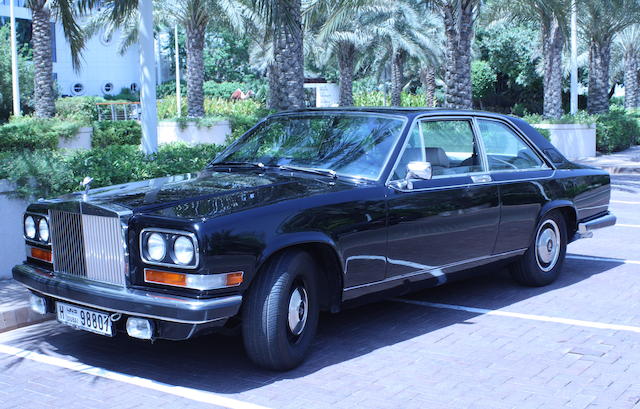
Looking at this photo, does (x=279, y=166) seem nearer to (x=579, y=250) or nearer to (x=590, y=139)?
(x=579, y=250)

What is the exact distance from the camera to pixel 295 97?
15.3 m

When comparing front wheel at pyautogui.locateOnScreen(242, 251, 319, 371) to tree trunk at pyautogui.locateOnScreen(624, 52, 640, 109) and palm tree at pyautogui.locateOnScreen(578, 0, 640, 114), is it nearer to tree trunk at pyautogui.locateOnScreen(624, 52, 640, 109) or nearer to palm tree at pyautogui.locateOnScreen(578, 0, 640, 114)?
palm tree at pyautogui.locateOnScreen(578, 0, 640, 114)

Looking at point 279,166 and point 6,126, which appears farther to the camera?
point 6,126

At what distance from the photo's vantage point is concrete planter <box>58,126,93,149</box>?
76.6ft

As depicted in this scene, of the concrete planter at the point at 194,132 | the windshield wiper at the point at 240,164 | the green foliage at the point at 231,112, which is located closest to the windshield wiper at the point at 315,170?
the windshield wiper at the point at 240,164

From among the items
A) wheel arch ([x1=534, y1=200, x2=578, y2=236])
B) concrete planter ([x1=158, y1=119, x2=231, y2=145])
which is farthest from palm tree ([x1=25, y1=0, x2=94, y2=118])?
wheel arch ([x1=534, y1=200, x2=578, y2=236])

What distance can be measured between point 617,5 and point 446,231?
68.9 feet

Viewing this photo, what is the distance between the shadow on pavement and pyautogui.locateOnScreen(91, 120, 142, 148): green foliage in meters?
21.4

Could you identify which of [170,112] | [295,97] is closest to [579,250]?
[295,97]

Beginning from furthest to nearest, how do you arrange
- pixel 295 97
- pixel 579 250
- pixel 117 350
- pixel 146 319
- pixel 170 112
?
1. pixel 170 112
2. pixel 295 97
3. pixel 579 250
4. pixel 117 350
5. pixel 146 319

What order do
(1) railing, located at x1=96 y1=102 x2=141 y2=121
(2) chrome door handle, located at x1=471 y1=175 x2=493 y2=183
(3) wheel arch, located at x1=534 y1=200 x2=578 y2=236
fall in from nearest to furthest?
(2) chrome door handle, located at x1=471 y1=175 x2=493 y2=183 < (3) wheel arch, located at x1=534 y1=200 x2=578 y2=236 < (1) railing, located at x1=96 y1=102 x2=141 y2=121

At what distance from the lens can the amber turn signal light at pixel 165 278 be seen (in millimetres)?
4691

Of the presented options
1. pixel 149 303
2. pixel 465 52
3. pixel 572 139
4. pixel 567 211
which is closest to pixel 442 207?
pixel 567 211

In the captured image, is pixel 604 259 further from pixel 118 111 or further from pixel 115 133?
pixel 118 111
